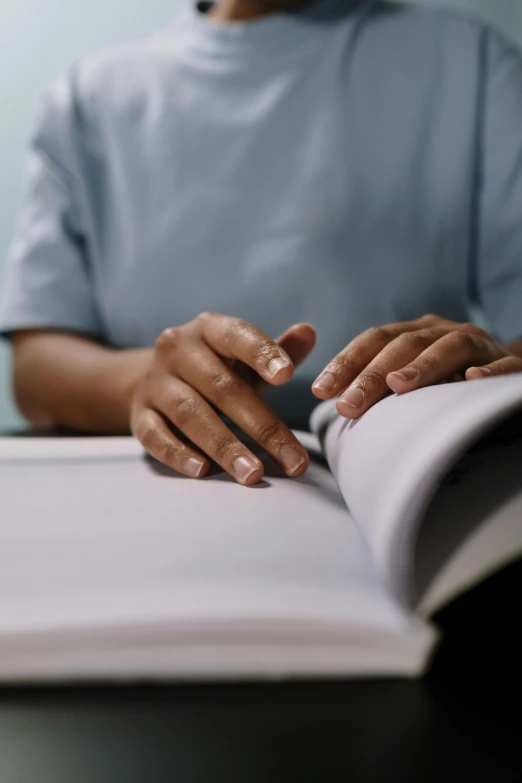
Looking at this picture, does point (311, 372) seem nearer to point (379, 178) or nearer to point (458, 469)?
point (379, 178)

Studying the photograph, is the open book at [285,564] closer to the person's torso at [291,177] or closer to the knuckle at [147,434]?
the knuckle at [147,434]

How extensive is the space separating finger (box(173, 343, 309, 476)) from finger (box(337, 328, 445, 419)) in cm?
4

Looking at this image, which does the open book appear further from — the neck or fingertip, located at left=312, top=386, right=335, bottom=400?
the neck

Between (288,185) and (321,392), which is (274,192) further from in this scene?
(321,392)

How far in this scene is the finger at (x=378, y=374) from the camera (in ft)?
1.09

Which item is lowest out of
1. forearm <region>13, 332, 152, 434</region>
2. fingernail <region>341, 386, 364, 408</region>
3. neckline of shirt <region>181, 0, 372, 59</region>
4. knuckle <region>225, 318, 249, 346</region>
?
forearm <region>13, 332, 152, 434</region>

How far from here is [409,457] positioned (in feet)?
0.74

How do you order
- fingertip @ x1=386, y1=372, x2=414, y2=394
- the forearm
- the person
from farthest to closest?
the person → the forearm → fingertip @ x1=386, y1=372, x2=414, y2=394

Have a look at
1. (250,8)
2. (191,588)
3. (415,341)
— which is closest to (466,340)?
(415,341)

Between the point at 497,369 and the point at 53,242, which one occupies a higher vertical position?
the point at 497,369

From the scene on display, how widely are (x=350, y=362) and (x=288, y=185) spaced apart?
17.9 inches

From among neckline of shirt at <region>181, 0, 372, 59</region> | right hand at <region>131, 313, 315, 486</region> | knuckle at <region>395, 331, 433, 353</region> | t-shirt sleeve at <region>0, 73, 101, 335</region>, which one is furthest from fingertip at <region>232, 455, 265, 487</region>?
neckline of shirt at <region>181, 0, 372, 59</region>

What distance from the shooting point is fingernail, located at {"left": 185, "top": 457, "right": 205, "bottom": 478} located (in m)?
0.36

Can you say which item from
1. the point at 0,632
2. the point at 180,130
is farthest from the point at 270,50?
the point at 0,632
